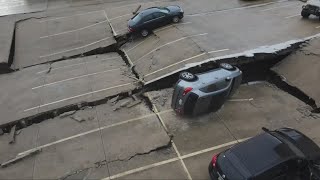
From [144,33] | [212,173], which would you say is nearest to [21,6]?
[144,33]

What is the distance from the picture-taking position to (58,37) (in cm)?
2138

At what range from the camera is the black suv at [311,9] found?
19.1 meters

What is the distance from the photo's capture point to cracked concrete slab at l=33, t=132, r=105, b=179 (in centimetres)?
1137

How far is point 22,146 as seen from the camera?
12672mm

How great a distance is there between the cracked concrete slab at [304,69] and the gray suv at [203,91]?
300 cm

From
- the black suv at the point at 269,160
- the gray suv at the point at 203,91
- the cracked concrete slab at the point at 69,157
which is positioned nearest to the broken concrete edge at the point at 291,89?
the gray suv at the point at 203,91

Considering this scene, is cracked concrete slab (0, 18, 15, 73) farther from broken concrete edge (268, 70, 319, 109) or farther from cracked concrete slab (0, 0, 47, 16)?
broken concrete edge (268, 70, 319, 109)

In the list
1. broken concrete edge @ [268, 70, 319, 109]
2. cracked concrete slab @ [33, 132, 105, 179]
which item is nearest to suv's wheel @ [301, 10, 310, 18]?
broken concrete edge @ [268, 70, 319, 109]

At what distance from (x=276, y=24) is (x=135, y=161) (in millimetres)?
12040

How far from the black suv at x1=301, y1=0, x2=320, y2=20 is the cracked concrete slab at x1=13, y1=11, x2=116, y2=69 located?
10.9 m

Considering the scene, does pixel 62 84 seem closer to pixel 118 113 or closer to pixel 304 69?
pixel 118 113

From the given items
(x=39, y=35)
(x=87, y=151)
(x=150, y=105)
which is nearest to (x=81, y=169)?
(x=87, y=151)

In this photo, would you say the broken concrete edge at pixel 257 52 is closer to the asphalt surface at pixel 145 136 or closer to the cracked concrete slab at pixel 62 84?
the asphalt surface at pixel 145 136

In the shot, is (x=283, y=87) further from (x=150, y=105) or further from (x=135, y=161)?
(x=135, y=161)
